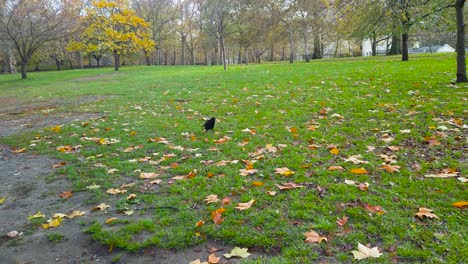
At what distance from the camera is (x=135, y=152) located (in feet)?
18.4

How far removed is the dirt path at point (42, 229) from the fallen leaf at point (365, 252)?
94 centimetres

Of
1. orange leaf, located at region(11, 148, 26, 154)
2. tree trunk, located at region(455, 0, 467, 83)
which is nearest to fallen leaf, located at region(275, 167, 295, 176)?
orange leaf, located at region(11, 148, 26, 154)

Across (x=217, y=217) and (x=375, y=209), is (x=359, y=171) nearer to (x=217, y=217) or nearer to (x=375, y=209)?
(x=375, y=209)

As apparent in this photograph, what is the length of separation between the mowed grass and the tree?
20354mm

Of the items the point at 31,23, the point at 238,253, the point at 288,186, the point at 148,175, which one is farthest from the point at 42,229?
the point at 31,23

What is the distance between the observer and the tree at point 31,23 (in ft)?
76.4

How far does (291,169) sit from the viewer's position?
4332 mm

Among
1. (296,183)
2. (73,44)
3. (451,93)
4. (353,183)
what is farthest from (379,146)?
(73,44)

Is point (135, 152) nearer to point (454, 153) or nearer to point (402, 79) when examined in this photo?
point (454, 153)

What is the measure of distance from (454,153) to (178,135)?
15.1 feet

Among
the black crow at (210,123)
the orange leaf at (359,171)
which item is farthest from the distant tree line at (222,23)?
the orange leaf at (359,171)

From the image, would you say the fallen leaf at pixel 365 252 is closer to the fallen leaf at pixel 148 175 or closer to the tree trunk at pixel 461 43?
the fallen leaf at pixel 148 175

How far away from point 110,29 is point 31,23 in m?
7.27

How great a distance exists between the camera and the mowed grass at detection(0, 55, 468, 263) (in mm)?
2840
